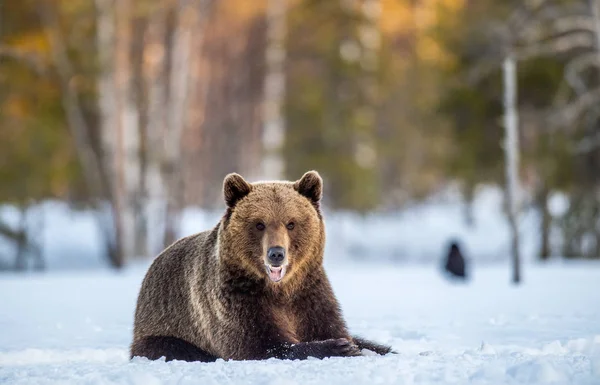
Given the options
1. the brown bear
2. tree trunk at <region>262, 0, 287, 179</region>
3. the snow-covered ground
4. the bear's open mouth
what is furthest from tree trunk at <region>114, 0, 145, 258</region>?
the bear's open mouth

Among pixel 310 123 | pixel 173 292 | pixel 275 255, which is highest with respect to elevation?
pixel 310 123

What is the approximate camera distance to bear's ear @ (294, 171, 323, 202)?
639 cm

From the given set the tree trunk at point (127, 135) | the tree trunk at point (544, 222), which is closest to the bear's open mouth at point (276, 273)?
the tree trunk at point (127, 135)

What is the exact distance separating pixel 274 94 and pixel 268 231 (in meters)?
21.0

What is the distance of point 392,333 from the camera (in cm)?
820

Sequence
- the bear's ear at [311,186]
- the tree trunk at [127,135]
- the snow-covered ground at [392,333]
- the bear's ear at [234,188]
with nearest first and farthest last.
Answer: the snow-covered ground at [392,333] → the bear's ear at [234,188] → the bear's ear at [311,186] → the tree trunk at [127,135]

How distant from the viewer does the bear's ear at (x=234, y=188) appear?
20.5ft

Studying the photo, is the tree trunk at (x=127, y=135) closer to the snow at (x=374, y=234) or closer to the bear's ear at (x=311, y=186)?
the snow at (x=374, y=234)

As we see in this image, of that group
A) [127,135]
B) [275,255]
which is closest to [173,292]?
[275,255]

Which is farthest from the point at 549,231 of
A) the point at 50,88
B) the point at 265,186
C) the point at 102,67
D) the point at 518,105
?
the point at 265,186

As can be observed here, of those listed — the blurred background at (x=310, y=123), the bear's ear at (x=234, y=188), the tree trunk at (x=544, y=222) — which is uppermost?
the blurred background at (x=310, y=123)

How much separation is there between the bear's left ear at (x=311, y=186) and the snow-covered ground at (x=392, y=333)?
130 centimetres

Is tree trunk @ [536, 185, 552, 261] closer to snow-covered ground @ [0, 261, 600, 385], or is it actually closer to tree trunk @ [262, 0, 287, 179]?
snow-covered ground @ [0, 261, 600, 385]

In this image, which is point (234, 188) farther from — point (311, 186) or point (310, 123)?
point (310, 123)
